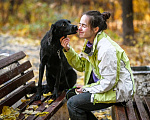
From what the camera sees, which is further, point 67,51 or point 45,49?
point 45,49

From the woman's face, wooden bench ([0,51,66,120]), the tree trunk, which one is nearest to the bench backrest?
wooden bench ([0,51,66,120])

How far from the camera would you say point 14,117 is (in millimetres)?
2779

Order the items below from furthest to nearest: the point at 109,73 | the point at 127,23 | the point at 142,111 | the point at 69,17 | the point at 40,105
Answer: the point at 69,17, the point at 127,23, the point at 40,105, the point at 142,111, the point at 109,73

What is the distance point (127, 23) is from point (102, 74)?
6606 millimetres

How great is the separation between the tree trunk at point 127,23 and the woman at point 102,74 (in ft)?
20.3

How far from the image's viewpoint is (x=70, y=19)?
11.0m

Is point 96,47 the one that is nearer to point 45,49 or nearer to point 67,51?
point 67,51

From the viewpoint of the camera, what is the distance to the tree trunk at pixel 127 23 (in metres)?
8.65

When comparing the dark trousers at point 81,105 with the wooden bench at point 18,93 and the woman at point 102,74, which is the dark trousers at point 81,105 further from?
the wooden bench at point 18,93

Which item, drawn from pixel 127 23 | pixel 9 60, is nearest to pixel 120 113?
pixel 9 60

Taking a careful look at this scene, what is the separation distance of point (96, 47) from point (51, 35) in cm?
89

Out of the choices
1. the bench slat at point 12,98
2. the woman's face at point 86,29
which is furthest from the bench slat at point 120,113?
the bench slat at point 12,98

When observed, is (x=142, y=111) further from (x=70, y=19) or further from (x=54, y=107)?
(x=70, y=19)

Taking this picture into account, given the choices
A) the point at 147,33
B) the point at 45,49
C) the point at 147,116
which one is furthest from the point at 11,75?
the point at 147,33
